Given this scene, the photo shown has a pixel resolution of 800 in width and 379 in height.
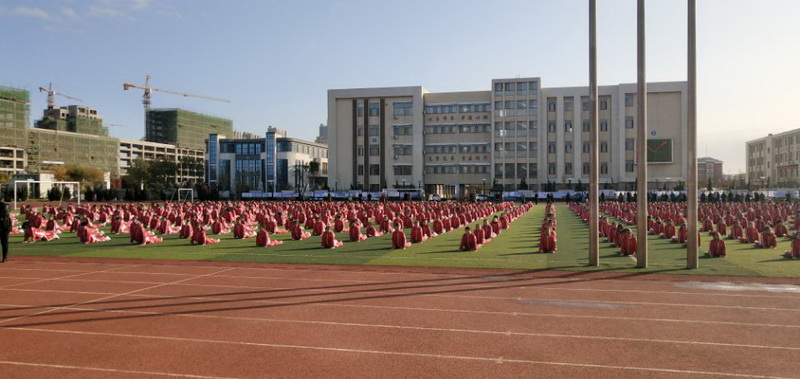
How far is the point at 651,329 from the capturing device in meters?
9.10

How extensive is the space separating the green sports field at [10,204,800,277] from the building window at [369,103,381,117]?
219 feet

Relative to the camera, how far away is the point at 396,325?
30.8 feet

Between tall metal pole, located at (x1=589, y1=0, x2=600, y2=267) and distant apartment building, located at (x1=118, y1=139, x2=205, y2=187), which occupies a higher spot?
distant apartment building, located at (x1=118, y1=139, x2=205, y2=187)

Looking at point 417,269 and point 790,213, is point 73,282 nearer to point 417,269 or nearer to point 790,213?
point 417,269

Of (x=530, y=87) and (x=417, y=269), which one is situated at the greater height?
(x=530, y=87)

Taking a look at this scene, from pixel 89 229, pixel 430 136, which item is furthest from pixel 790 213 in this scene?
pixel 430 136

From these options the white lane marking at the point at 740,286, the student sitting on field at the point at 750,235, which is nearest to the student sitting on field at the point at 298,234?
the white lane marking at the point at 740,286

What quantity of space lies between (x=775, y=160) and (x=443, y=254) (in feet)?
373

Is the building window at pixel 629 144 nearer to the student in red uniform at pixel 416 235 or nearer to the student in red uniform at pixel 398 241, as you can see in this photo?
the student in red uniform at pixel 416 235

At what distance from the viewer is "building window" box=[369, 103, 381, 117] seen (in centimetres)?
9056

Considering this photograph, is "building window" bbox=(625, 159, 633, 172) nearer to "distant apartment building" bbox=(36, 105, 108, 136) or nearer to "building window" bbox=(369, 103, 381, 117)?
"building window" bbox=(369, 103, 381, 117)

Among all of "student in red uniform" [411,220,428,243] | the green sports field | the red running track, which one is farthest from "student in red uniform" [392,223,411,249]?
the red running track

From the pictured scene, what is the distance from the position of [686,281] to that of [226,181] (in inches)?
4298

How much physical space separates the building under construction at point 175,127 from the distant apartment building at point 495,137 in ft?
312
